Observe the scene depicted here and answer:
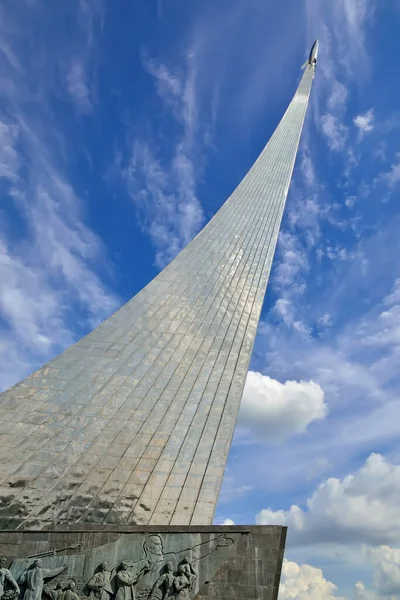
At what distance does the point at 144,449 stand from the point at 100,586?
2.97 m

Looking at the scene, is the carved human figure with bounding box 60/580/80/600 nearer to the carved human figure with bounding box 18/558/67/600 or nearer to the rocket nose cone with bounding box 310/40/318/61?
the carved human figure with bounding box 18/558/67/600

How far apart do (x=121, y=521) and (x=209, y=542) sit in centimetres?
178

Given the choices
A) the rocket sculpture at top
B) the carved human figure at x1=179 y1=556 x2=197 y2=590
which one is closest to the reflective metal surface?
the carved human figure at x1=179 y1=556 x2=197 y2=590

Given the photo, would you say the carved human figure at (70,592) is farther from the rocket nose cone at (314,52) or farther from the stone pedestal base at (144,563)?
the rocket nose cone at (314,52)

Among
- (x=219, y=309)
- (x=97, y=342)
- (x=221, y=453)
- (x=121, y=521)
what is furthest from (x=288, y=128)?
(x=121, y=521)

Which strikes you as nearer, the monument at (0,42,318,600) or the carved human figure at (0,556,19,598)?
the carved human figure at (0,556,19,598)

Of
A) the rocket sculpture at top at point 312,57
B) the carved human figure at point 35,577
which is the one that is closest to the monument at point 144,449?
the carved human figure at point 35,577

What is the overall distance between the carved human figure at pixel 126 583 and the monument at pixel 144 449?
1 cm

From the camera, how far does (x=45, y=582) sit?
6.21 meters

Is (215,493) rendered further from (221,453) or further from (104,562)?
(104,562)

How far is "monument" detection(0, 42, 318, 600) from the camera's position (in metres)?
6.35

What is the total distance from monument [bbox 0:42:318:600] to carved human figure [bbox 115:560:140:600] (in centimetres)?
1

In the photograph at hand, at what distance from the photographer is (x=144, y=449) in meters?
8.95

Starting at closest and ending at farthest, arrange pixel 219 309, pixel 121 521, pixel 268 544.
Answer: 1. pixel 268 544
2. pixel 121 521
3. pixel 219 309
